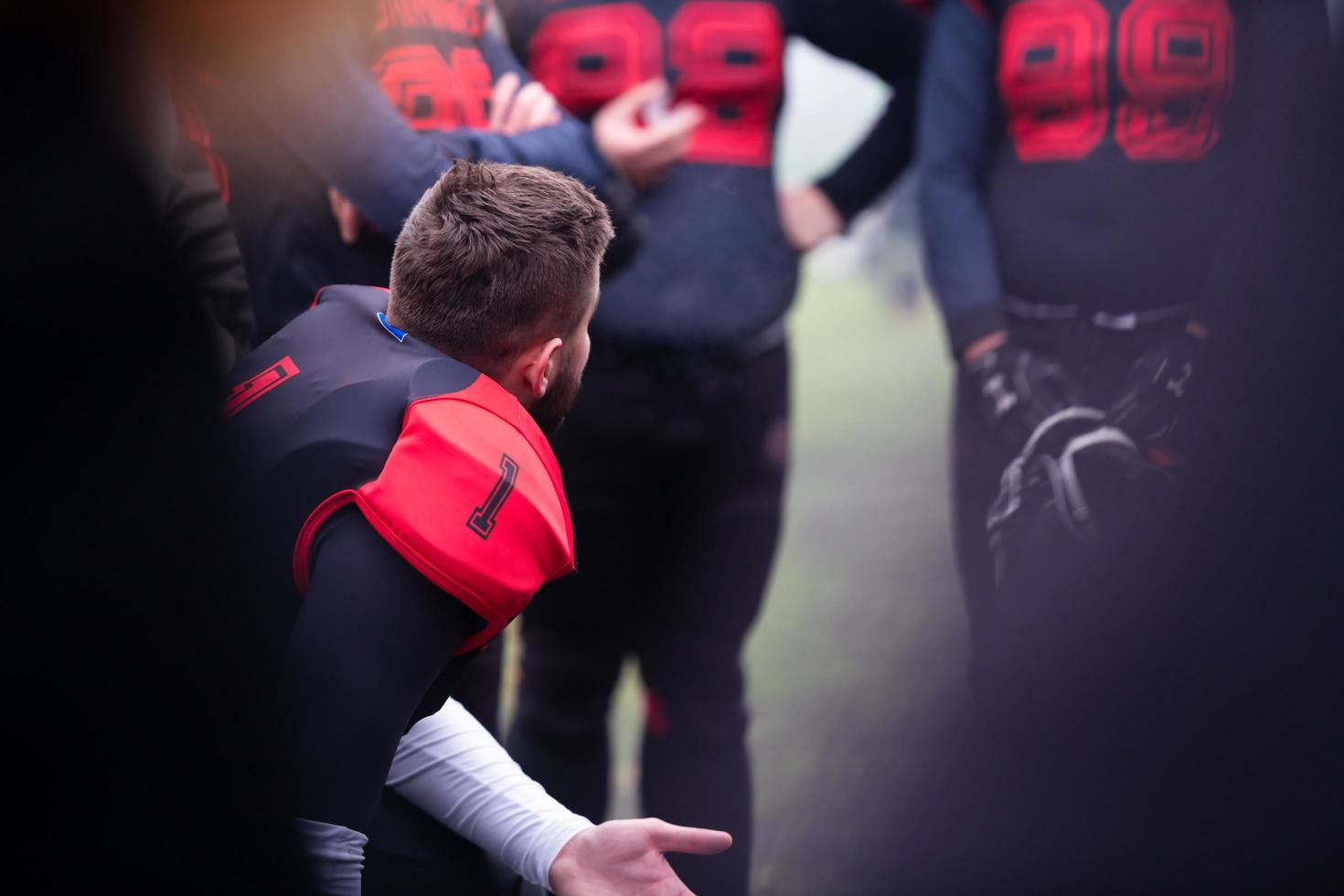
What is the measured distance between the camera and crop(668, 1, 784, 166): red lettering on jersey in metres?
1.30

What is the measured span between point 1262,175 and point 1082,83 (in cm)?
60

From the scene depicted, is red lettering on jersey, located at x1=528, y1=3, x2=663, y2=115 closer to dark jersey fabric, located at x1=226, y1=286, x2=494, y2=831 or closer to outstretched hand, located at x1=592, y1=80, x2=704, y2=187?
outstretched hand, located at x1=592, y1=80, x2=704, y2=187

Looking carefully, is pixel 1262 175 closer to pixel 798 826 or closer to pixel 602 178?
pixel 602 178

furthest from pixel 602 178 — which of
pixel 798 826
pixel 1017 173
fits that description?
pixel 798 826

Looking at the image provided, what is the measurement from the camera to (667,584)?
133 centimetres

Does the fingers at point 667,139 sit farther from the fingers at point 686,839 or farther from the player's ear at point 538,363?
the fingers at point 686,839

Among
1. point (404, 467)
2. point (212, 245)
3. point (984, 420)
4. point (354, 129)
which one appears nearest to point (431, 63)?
point (354, 129)

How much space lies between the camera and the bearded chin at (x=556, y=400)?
0.74m

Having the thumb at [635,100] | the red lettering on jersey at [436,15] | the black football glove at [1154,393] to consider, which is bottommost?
the black football glove at [1154,393]

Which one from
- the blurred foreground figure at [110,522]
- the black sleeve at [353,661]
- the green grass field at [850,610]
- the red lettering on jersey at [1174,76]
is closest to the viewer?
the blurred foreground figure at [110,522]

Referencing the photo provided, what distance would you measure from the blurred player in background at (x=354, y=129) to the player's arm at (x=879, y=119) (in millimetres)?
356

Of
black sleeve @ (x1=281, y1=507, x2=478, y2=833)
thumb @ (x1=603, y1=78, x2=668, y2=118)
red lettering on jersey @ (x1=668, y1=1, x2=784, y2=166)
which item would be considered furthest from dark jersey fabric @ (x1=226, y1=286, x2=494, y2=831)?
red lettering on jersey @ (x1=668, y1=1, x2=784, y2=166)

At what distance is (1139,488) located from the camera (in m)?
0.99

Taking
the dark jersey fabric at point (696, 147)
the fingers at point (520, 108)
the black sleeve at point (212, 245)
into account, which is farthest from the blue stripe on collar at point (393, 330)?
the dark jersey fabric at point (696, 147)
